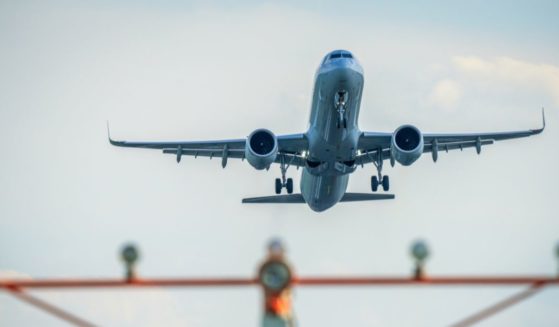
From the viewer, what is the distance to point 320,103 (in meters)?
41.5

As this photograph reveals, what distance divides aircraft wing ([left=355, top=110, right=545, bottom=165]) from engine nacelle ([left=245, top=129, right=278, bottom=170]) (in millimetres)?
4293

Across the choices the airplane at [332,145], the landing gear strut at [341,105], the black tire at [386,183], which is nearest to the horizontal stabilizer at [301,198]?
the airplane at [332,145]

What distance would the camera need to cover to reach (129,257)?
773 centimetres

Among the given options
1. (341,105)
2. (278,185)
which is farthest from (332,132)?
(278,185)

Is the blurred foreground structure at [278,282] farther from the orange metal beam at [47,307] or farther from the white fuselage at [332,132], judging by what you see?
the white fuselage at [332,132]

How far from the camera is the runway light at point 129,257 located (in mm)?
7660

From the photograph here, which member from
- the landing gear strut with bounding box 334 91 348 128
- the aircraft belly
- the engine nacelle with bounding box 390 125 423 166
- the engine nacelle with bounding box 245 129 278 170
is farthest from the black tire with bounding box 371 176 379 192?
the landing gear strut with bounding box 334 91 348 128

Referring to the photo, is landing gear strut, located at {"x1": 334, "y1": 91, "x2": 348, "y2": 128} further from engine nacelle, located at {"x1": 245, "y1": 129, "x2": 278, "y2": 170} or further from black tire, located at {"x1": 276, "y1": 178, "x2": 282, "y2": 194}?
black tire, located at {"x1": 276, "y1": 178, "x2": 282, "y2": 194}

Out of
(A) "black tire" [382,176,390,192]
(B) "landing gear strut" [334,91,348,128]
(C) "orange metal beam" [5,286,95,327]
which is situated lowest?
(C) "orange metal beam" [5,286,95,327]

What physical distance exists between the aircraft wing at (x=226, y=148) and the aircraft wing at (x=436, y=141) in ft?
9.18

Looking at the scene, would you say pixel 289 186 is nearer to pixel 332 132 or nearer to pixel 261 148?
pixel 261 148

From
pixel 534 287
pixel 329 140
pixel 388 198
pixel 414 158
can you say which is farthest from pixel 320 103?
pixel 534 287

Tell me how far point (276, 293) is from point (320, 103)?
113 ft

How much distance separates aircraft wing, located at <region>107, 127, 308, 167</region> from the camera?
4591 centimetres
